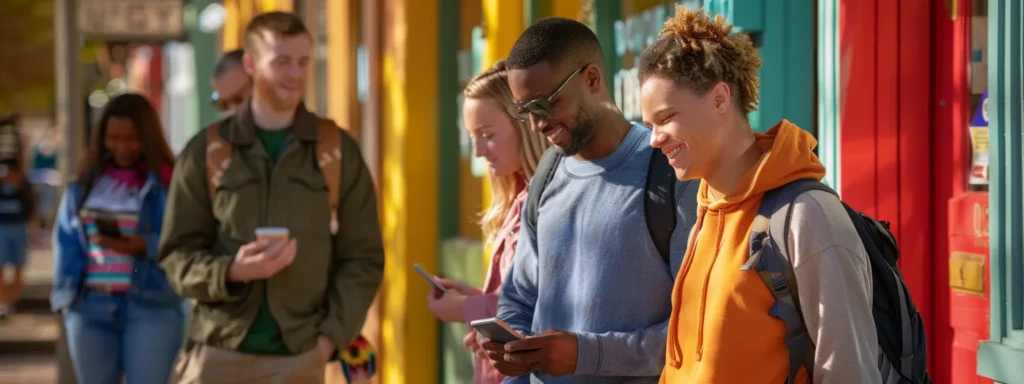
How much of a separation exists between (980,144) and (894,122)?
0.99 ft

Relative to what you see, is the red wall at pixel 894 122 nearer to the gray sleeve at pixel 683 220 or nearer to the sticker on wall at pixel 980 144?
the sticker on wall at pixel 980 144

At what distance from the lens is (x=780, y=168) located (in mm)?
→ 2420

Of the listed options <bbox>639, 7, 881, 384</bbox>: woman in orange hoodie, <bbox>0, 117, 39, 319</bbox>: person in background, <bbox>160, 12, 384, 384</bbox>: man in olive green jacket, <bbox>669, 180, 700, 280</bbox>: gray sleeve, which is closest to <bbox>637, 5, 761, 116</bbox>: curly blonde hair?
<bbox>639, 7, 881, 384</bbox>: woman in orange hoodie

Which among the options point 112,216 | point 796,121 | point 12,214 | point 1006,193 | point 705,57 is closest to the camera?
point 705,57

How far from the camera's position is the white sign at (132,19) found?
14.2m

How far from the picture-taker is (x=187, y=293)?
4.78 metres

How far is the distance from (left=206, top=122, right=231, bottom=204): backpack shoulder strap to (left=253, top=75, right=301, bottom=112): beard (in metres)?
0.20

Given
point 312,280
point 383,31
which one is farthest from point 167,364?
point 383,31

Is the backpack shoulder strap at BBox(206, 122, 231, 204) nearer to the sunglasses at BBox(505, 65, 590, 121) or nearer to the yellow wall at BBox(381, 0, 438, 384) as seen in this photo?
the sunglasses at BBox(505, 65, 590, 121)

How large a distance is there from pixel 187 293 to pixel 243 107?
0.66m

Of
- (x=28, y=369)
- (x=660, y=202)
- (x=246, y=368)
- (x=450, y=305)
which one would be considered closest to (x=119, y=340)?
(x=246, y=368)

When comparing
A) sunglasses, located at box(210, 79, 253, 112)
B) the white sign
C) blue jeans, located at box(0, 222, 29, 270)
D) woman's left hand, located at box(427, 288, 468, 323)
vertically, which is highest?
the white sign

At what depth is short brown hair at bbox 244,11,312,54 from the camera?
16.0ft

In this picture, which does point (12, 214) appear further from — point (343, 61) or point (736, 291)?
point (736, 291)
